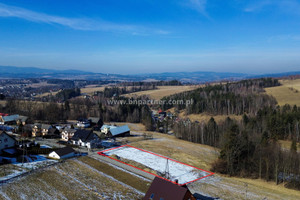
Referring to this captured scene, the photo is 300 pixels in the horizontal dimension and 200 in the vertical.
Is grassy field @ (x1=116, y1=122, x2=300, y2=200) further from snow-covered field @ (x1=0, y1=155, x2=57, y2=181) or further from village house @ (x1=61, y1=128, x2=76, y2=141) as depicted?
village house @ (x1=61, y1=128, x2=76, y2=141)

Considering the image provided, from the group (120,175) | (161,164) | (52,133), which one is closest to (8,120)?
(52,133)

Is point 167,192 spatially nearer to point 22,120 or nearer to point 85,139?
point 85,139

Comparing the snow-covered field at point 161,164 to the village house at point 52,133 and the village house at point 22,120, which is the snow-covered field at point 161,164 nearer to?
the village house at point 52,133

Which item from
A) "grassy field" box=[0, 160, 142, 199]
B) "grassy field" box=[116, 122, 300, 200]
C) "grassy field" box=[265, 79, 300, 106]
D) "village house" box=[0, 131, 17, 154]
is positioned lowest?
"grassy field" box=[116, 122, 300, 200]

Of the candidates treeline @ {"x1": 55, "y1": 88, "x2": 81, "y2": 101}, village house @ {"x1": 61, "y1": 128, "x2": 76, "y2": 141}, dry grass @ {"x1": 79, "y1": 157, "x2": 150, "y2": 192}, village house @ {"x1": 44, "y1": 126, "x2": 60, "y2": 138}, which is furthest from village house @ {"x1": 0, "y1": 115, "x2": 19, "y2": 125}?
treeline @ {"x1": 55, "y1": 88, "x2": 81, "y2": 101}

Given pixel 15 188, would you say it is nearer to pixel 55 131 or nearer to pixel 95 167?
pixel 95 167
